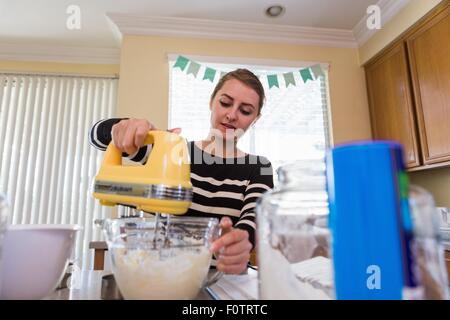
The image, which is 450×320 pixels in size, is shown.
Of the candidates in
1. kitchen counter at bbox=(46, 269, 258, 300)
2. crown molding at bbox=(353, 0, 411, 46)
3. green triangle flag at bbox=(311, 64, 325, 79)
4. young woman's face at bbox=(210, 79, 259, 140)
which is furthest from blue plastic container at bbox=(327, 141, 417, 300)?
green triangle flag at bbox=(311, 64, 325, 79)

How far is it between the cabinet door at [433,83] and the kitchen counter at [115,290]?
1.85 meters

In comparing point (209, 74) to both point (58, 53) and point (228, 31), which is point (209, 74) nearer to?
point (228, 31)

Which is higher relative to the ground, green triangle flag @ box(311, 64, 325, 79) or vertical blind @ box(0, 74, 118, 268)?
green triangle flag @ box(311, 64, 325, 79)

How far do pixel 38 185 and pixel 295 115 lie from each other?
2.31 m

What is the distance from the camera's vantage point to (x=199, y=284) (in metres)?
0.47

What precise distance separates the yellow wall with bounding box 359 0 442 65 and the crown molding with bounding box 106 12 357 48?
7.0 inches

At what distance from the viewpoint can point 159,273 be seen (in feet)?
1.39

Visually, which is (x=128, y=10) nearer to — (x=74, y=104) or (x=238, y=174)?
(x=74, y=104)

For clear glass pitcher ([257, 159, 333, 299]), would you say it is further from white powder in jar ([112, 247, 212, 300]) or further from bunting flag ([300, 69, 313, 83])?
bunting flag ([300, 69, 313, 83])

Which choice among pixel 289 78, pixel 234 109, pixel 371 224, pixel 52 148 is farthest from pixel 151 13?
pixel 371 224

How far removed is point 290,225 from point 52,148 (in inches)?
114

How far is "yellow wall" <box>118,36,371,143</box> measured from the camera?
2.45 meters

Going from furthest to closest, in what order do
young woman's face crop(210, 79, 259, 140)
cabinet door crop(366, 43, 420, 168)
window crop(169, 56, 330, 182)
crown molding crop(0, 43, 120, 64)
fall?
crown molding crop(0, 43, 120, 64) → window crop(169, 56, 330, 182) → cabinet door crop(366, 43, 420, 168) → young woman's face crop(210, 79, 259, 140)
